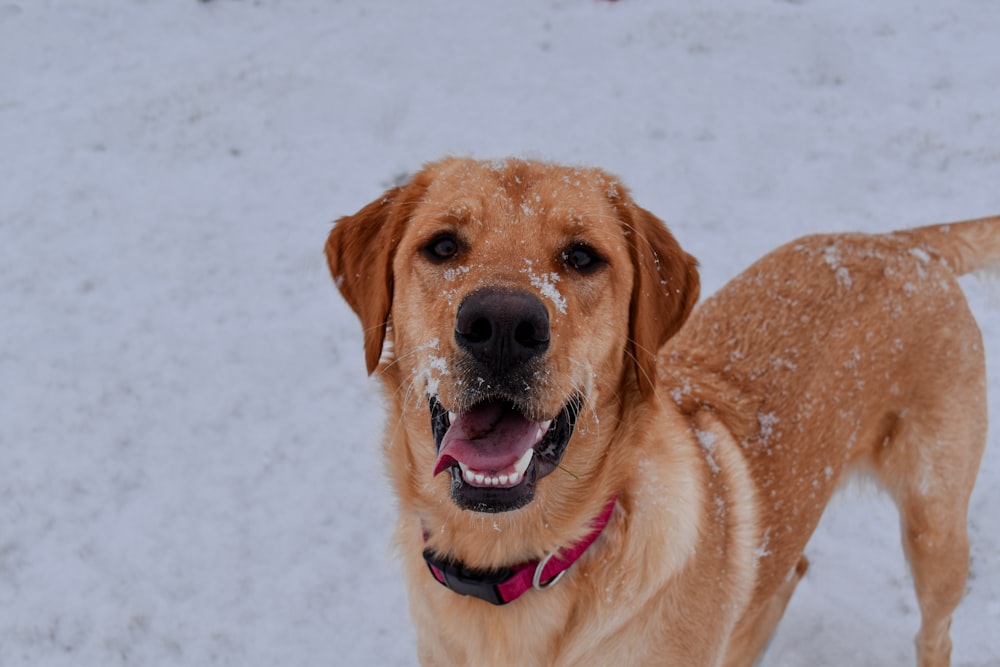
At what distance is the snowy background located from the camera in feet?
12.7

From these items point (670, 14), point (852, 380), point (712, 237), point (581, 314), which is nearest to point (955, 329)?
point (852, 380)

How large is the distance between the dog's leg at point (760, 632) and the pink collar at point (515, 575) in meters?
1.31

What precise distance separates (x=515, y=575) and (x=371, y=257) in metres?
1.05

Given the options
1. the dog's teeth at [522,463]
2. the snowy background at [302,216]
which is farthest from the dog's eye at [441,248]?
the snowy background at [302,216]

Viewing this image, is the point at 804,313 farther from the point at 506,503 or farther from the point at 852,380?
the point at 506,503

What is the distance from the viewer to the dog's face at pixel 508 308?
2.10 metres

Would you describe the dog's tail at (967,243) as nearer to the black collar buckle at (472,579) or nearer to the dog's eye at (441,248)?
the dog's eye at (441,248)

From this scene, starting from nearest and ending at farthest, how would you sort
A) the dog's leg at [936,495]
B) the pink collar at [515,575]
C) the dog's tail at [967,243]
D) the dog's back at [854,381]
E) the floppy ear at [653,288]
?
the pink collar at [515,575], the floppy ear at [653,288], the dog's back at [854,381], the dog's leg at [936,495], the dog's tail at [967,243]

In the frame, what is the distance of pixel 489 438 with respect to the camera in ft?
7.27

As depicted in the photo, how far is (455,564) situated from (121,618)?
6.80 feet

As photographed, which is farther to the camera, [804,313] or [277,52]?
[277,52]

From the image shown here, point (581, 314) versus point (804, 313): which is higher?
point (581, 314)

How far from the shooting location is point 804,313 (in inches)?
121

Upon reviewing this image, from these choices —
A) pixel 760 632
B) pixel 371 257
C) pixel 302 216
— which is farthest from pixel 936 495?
pixel 302 216
